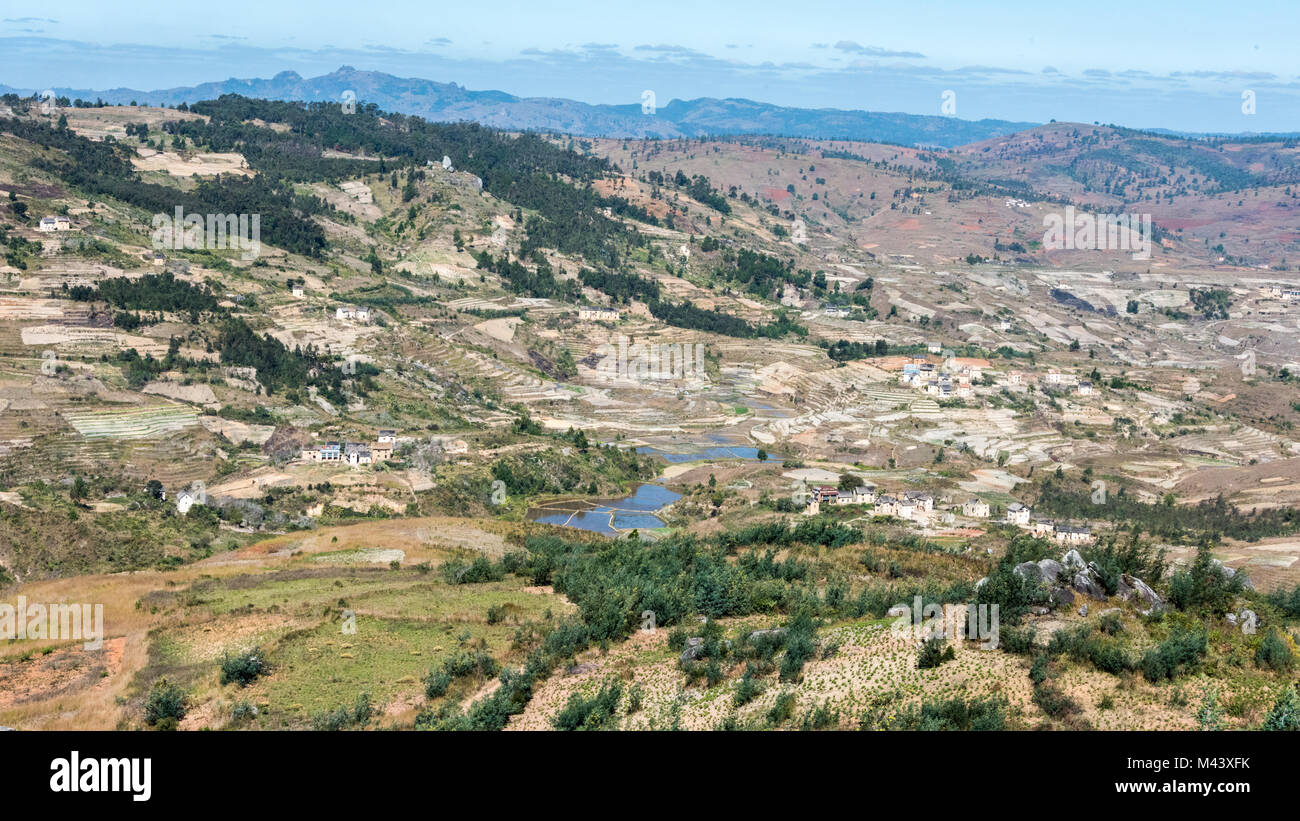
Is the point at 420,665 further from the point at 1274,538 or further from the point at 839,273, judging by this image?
the point at 839,273

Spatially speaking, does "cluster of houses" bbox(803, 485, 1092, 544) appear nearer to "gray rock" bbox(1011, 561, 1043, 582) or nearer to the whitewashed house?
the whitewashed house

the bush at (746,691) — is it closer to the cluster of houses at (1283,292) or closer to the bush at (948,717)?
the bush at (948,717)

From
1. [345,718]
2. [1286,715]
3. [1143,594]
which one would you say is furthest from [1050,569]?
[345,718]

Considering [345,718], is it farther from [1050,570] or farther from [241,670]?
[1050,570]

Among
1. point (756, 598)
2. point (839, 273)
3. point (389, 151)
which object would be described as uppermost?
point (389, 151)

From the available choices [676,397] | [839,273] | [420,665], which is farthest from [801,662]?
[839,273]
